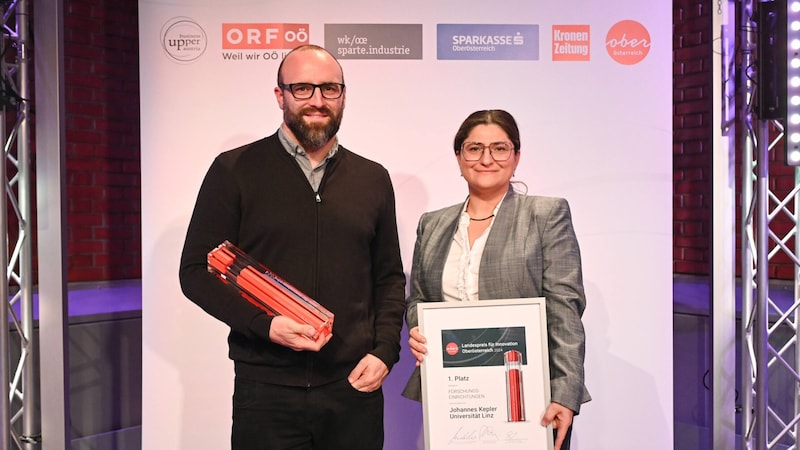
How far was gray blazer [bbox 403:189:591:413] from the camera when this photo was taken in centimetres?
228

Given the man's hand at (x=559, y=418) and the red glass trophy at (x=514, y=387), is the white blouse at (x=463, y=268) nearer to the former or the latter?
the red glass trophy at (x=514, y=387)

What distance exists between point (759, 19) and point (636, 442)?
1.97 metres

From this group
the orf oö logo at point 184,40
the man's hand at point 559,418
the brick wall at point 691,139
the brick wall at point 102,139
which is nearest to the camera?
the man's hand at point 559,418

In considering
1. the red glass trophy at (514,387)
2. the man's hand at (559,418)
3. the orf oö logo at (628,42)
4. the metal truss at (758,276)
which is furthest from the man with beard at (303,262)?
the metal truss at (758,276)

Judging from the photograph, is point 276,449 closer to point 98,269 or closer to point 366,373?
point 366,373

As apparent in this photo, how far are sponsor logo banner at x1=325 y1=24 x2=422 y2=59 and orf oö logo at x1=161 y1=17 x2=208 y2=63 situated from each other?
22.7 inches

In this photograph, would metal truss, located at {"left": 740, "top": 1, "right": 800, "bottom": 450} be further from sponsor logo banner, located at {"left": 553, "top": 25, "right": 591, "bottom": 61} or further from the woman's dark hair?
the woman's dark hair

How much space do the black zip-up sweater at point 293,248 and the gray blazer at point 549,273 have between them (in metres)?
0.42

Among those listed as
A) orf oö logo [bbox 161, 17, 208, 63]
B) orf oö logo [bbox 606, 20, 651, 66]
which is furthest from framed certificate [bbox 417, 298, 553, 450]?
orf oö logo [bbox 161, 17, 208, 63]

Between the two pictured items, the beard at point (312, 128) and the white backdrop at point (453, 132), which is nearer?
the beard at point (312, 128)

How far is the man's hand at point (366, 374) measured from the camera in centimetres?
230

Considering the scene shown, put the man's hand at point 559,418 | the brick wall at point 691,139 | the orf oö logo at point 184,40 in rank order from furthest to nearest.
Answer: the brick wall at point 691,139 → the orf oö logo at point 184,40 → the man's hand at point 559,418

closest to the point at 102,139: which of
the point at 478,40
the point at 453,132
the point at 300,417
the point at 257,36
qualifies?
the point at 257,36

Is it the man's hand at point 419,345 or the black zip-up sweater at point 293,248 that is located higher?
the black zip-up sweater at point 293,248
